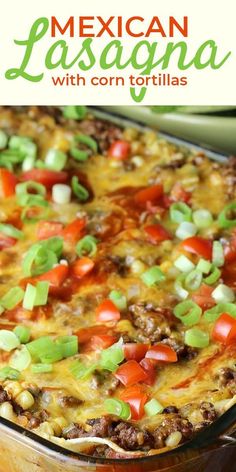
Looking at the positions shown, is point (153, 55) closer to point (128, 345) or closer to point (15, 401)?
point (128, 345)

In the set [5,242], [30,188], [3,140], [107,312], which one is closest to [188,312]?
[107,312]

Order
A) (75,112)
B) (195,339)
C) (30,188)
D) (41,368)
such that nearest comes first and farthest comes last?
(41,368), (195,339), (30,188), (75,112)

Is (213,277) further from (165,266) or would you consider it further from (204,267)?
(165,266)

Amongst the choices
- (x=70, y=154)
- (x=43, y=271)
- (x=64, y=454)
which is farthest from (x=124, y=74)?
(x=64, y=454)

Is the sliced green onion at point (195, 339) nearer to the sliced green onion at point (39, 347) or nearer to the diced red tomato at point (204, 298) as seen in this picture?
the diced red tomato at point (204, 298)

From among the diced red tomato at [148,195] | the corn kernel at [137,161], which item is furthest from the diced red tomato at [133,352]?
the corn kernel at [137,161]

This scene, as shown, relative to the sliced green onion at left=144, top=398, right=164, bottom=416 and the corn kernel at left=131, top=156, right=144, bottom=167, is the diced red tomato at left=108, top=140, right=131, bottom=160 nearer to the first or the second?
the corn kernel at left=131, top=156, right=144, bottom=167
